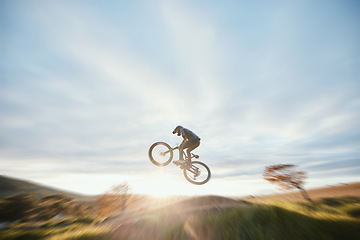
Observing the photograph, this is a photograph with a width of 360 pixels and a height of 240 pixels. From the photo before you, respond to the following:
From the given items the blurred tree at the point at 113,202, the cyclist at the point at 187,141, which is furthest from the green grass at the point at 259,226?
the blurred tree at the point at 113,202

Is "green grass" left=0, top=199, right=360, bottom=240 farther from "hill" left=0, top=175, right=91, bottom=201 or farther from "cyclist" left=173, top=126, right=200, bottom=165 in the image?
"hill" left=0, top=175, right=91, bottom=201

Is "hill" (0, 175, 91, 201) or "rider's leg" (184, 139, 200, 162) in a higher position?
"hill" (0, 175, 91, 201)

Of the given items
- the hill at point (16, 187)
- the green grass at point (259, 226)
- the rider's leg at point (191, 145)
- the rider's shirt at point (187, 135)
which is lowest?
the green grass at point (259, 226)

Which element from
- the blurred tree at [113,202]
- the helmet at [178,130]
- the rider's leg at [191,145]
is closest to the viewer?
the rider's leg at [191,145]

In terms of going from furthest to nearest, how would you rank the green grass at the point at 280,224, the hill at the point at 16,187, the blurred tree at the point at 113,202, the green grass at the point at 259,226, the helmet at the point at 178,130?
the hill at the point at 16,187 → the blurred tree at the point at 113,202 → the helmet at the point at 178,130 → the green grass at the point at 259,226 → the green grass at the point at 280,224

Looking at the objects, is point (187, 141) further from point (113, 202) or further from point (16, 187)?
point (16, 187)

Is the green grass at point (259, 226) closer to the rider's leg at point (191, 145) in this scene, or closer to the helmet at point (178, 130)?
the rider's leg at point (191, 145)

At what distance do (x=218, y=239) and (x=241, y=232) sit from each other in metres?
1.08

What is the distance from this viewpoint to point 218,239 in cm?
763

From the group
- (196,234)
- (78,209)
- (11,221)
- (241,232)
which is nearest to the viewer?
(241,232)

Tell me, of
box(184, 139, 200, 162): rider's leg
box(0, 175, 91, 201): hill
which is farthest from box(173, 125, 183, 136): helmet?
box(0, 175, 91, 201): hill

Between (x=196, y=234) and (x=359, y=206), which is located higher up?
(x=359, y=206)

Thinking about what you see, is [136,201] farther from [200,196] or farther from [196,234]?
[196,234]

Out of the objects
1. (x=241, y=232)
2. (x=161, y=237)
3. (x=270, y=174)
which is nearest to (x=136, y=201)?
(x=270, y=174)
